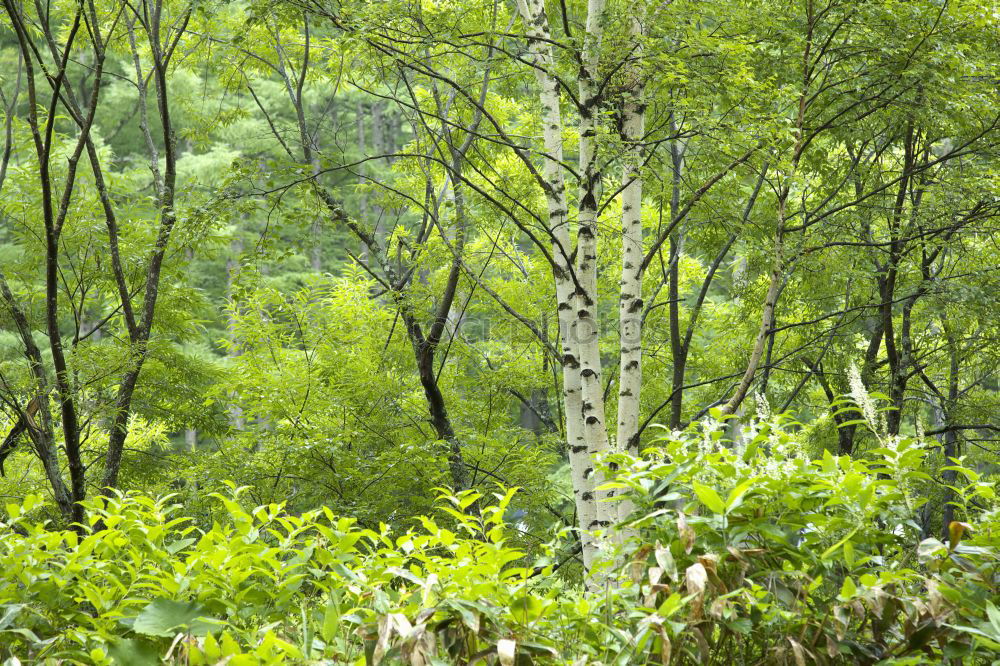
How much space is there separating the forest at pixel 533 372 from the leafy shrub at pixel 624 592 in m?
0.01

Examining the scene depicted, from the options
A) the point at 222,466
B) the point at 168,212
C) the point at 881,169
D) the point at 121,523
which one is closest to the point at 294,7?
the point at 168,212

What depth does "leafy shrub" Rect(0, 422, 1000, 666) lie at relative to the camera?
69.6 inches

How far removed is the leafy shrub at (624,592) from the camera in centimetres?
177

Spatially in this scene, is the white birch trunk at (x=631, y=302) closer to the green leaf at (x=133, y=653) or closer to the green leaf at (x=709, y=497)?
the green leaf at (x=709, y=497)

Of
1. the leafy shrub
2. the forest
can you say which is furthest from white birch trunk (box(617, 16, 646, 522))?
the leafy shrub

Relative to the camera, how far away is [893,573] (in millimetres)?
1832

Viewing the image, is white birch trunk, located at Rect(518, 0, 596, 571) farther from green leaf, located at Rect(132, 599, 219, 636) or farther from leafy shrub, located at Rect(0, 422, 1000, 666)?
green leaf, located at Rect(132, 599, 219, 636)

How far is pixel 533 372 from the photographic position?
336 inches

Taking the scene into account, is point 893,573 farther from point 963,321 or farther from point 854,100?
point 963,321

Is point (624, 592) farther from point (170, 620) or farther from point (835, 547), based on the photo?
point (170, 620)

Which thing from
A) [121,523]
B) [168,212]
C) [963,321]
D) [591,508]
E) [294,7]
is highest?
[294,7]

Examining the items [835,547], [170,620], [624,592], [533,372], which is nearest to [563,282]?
[624,592]

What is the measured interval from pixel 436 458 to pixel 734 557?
186 inches

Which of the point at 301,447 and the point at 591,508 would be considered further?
the point at 301,447
